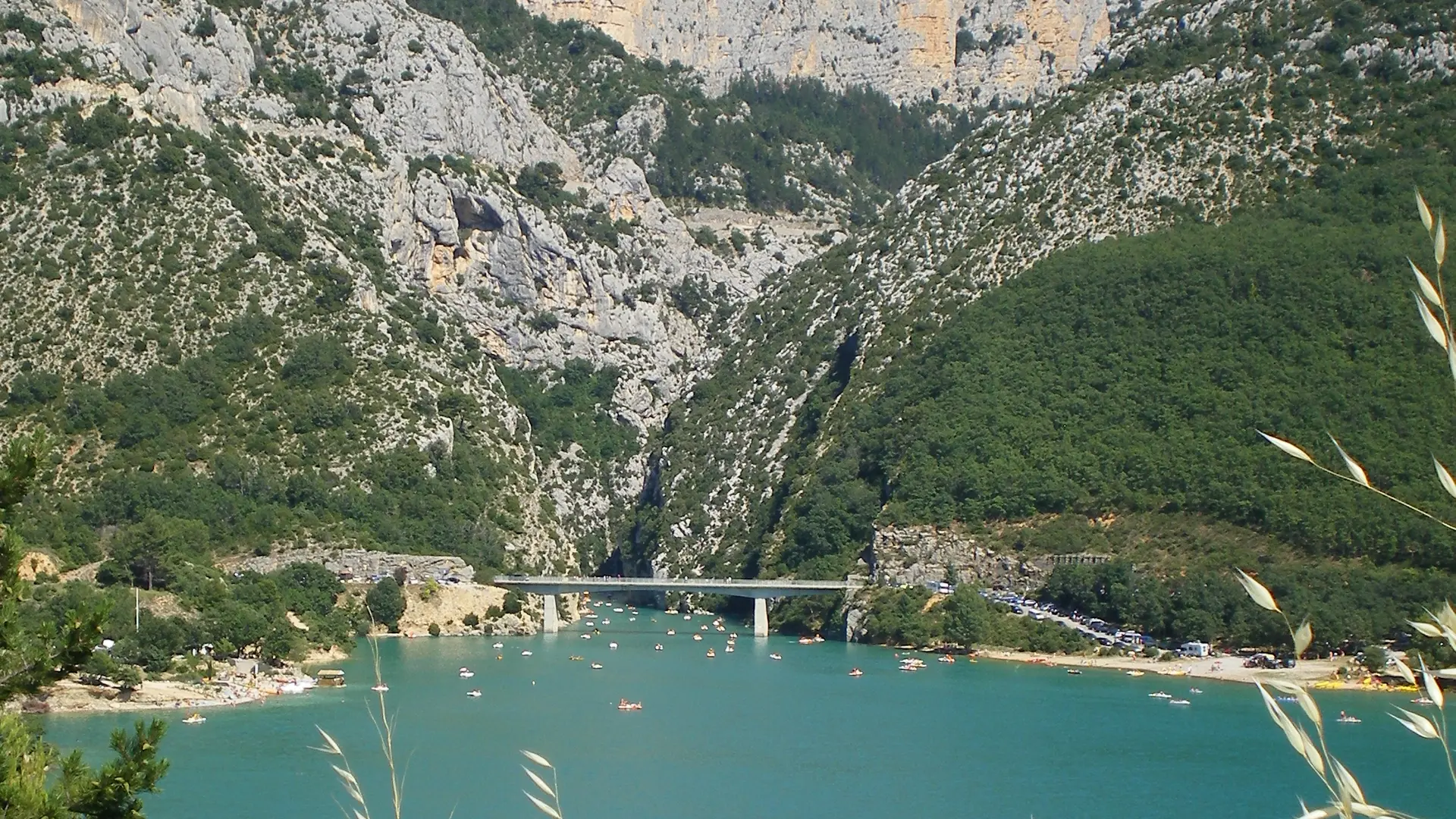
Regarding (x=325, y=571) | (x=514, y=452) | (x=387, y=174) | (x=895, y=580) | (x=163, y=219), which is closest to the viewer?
(x=325, y=571)

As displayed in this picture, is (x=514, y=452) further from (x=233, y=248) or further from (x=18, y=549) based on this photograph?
(x=18, y=549)

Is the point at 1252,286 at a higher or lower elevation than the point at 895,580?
higher

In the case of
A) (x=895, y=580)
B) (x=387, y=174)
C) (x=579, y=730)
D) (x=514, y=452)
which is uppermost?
(x=387, y=174)

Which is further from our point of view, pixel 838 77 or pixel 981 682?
pixel 838 77

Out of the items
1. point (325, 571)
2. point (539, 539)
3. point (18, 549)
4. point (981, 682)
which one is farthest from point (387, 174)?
point (18, 549)

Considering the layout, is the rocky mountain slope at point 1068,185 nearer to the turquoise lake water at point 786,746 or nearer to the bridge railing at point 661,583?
the bridge railing at point 661,583

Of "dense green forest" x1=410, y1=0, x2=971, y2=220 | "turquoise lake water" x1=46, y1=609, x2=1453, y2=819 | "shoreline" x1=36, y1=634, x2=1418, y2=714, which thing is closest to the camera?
"turquoise lake water" x1=46, y1=609, x2=1453, y2=819

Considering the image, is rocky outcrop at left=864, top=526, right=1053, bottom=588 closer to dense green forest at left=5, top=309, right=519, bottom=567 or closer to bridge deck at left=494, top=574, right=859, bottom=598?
bridge deck at left=494, top=574, right=859, bottom=598

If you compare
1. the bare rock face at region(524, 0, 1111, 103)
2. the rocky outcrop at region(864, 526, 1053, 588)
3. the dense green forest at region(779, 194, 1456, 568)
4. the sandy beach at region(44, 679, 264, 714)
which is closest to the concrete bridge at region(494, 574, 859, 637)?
the rocky outcrop at region(864, 526, 1053, 588)

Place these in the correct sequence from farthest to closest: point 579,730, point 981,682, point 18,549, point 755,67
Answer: point 755,67 → point 981,682 → point 579,730 → point 18,549
